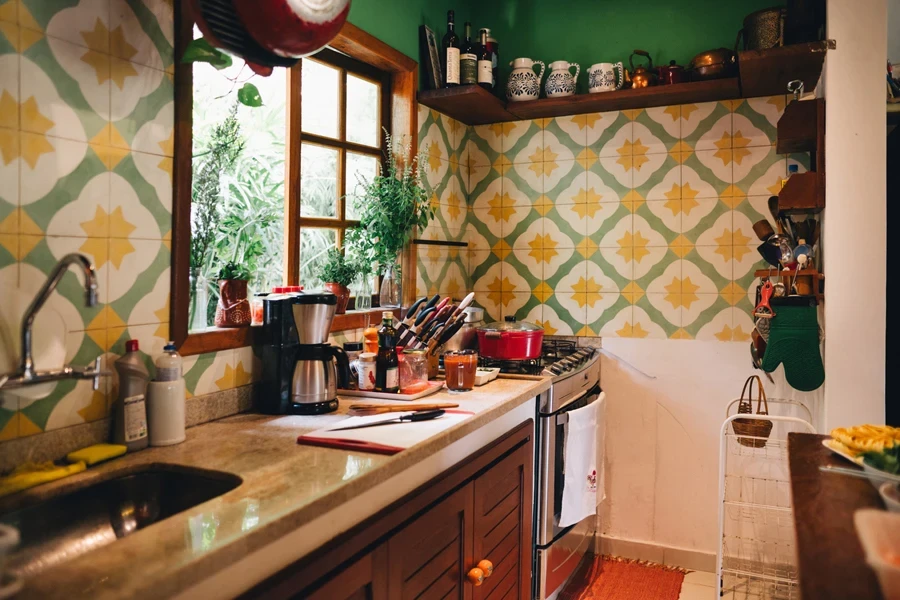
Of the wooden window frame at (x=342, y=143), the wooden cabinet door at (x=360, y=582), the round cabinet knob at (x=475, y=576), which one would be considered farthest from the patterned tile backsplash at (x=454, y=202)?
the round cabinet knob at (x=475, y=576)

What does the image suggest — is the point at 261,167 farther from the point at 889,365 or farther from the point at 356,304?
the point at 889,365

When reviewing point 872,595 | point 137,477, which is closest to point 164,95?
point 137,477

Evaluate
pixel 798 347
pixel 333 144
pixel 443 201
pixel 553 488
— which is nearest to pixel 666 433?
pixel 553 488

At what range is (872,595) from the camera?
35.0 inches

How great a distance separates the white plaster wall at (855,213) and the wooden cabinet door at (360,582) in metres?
1.72

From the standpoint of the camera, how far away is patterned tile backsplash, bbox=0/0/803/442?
148cm

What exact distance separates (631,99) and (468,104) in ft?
2.44

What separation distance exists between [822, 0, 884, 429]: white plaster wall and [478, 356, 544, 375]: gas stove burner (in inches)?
41.0

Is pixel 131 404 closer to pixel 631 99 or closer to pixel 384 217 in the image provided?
pixel 384 217

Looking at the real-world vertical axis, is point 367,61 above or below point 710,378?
above

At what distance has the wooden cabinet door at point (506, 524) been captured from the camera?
2.04 metres

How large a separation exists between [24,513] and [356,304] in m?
1.61

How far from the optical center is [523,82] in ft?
10.8

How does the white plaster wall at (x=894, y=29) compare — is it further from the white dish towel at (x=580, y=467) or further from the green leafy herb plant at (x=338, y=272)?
the green leafy herb plant at (x=338, y=272)
